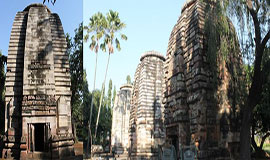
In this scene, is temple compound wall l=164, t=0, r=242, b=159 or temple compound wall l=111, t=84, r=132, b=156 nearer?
temple compound wall l=164, t=0, r=242, b=159

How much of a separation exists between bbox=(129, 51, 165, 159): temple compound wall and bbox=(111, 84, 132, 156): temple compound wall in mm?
5816

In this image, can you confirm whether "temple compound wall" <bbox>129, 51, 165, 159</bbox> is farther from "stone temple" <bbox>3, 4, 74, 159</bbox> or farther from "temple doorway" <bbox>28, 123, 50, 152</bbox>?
"temple doorway" <bbox>28, 123, 50, 152</bbox>

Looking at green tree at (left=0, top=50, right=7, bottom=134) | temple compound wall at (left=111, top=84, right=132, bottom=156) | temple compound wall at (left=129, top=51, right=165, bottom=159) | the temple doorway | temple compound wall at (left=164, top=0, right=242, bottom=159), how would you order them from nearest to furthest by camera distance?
temple compound wall at (left=164, top=0, right=242, bottom=159) < the temple doorway < temple compound wall at (left=129, top=51, right=165, bottom=159) < green tree at (left=0, top=50, right=7, bottom=134) < temple compound wall at (left=111, top=84, right=132, bottom=156)

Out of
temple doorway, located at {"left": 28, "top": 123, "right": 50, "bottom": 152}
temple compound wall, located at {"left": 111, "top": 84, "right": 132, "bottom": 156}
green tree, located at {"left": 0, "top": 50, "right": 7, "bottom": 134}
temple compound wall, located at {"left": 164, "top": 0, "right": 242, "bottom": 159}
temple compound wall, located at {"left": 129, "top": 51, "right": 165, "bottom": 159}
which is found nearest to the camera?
temple compound wall, located at {"left": 164, "top": 0, "right": 242, "bottom": 159}

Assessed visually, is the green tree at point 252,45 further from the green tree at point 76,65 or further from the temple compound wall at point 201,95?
the green tree at point 76,65

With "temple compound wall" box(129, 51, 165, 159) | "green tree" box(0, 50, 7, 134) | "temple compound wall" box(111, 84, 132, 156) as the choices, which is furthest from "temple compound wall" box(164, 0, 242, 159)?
"green tree" box(0, 50, 7, 134)

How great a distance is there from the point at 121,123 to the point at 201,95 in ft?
50.0

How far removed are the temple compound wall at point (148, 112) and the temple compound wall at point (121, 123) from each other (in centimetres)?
582

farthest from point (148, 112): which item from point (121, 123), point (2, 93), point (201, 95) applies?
point (2, 93)

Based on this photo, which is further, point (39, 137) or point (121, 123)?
point (121, 123)

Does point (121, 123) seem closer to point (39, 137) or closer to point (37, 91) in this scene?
point (39, 137)

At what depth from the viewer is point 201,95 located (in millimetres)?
7633

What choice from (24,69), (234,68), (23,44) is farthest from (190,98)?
(23,44)

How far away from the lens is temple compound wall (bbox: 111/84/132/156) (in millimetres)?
21859
